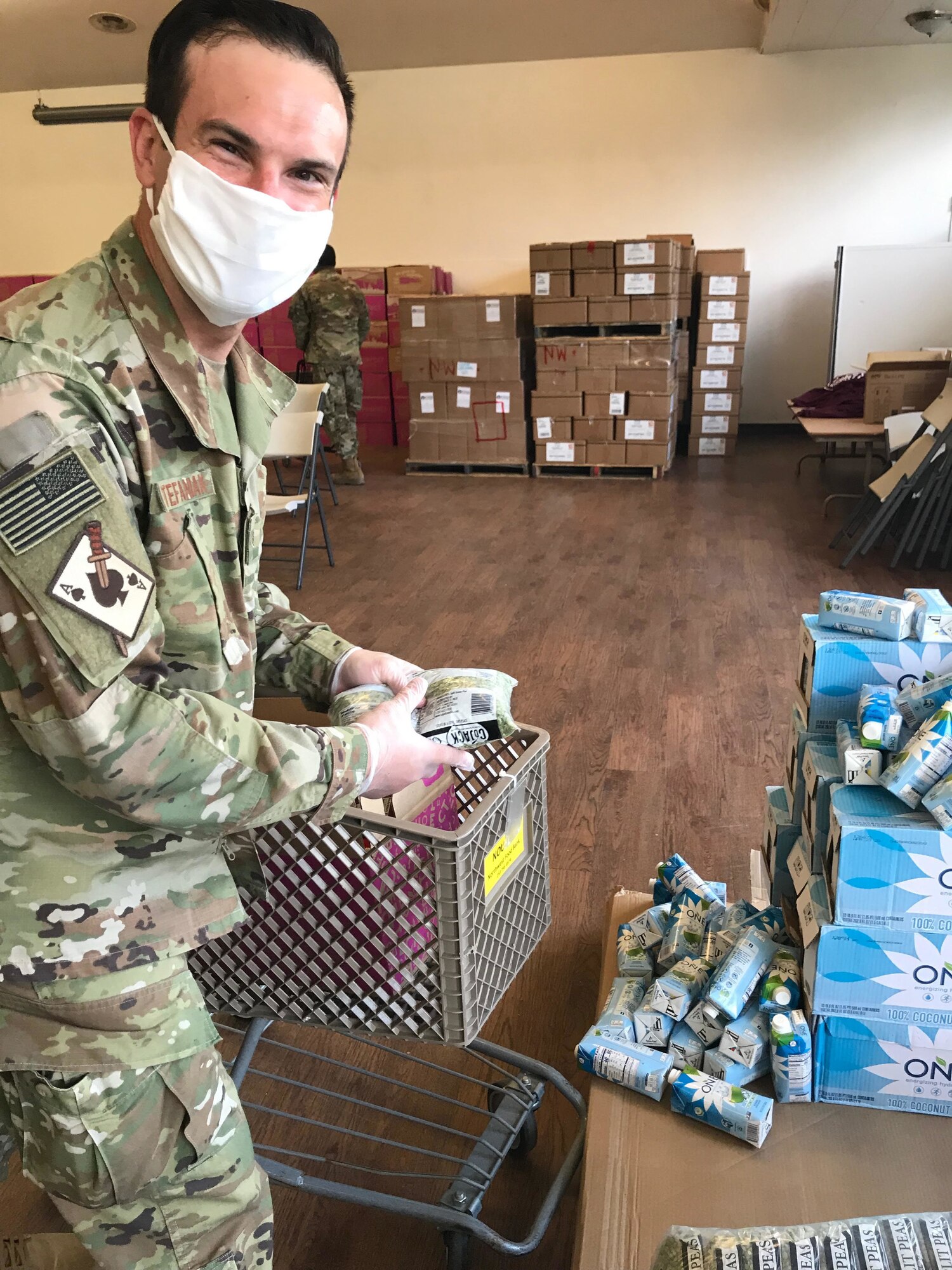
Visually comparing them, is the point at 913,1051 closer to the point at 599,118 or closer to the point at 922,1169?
the point at 922,1169

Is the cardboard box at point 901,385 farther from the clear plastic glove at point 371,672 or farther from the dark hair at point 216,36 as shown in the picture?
the dark hair at point 216,36

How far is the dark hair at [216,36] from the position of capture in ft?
2.82

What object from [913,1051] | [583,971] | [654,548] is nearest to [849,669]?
[913,1051]

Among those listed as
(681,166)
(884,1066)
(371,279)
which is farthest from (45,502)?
(681,166)

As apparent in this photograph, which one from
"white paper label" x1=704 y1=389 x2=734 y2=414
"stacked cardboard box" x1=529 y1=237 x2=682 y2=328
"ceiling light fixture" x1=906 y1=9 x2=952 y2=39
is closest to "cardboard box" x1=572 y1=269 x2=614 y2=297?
"stacked cardboard box" x1=529 y1=237 x2=682 y2=328

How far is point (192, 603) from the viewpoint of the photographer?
91 centimetres

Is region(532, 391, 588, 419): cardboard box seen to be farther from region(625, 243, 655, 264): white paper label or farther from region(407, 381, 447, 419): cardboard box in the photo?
region(625, 243, 655, 264): white paper label

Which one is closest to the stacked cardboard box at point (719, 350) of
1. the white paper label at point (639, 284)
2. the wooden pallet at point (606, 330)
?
the wooden pallet at point (606, 330)

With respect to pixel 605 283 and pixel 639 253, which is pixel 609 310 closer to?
pixel 605 283

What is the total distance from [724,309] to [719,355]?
13.7 inches

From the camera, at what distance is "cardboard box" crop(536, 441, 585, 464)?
703 centimetres

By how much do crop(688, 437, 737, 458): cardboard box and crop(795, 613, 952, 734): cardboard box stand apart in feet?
22.2

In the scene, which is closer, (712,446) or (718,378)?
(718,378)

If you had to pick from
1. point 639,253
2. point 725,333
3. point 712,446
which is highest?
point 639,253
